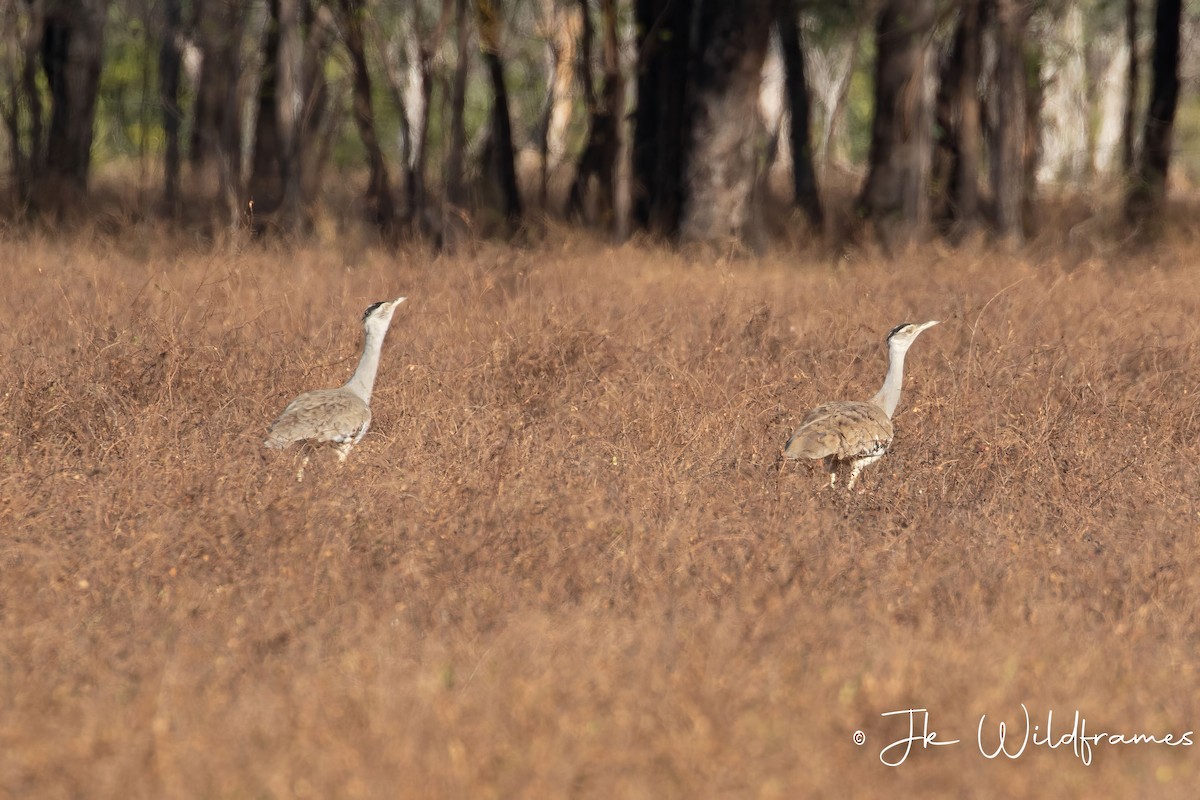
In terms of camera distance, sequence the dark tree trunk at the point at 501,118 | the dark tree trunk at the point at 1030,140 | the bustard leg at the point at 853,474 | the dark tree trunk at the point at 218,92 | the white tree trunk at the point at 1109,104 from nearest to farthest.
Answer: the bustard leg at the point at 853,474 → the dark tree trunk at the point at 501,118 → the dark tree trunk at the point at 1030,140 → the dark tree trunk at the point at 218,92 → the white tree trunk at the point at 1109,104

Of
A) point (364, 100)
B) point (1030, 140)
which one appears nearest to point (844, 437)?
point (364, 100)

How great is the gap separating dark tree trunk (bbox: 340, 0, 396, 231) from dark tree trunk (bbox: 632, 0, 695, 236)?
3059 mm

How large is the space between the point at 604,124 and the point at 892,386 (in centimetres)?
1193

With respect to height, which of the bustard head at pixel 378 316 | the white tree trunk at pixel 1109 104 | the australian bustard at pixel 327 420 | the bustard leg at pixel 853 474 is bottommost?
the white tree trunk at pixel 1109 104

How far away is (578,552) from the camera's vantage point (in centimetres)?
550

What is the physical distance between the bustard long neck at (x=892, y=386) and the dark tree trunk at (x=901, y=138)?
8.07 m

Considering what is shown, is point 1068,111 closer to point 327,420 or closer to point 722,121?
point 722,121

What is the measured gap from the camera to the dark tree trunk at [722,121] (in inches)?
592

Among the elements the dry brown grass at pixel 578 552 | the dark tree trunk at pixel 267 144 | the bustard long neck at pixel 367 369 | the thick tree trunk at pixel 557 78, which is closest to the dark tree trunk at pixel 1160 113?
the thick tree trunk at pixel 557 78

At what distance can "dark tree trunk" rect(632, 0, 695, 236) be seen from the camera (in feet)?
56.8

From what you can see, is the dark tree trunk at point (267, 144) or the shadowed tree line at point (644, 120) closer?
the shadowed tree line at point (644, 120)

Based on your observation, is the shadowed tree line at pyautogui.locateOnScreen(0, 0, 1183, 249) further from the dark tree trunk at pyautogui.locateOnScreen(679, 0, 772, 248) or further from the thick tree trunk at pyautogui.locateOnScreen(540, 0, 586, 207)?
the thick tree trunk at pyautogui.locateOnScreen(540, 0, 586, 207)

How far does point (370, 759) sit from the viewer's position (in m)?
3.66

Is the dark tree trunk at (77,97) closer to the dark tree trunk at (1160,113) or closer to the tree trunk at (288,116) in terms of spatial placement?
the tree trunk at (288,116)
